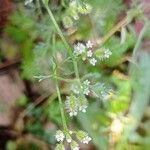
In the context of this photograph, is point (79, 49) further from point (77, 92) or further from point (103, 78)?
point (103, 78)

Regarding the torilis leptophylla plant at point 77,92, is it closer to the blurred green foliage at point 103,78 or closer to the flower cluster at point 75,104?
the flower cluster at point 75,104

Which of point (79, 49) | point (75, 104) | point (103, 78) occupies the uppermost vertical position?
point (103, 78)

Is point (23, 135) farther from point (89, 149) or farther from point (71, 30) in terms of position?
point (71, 30)

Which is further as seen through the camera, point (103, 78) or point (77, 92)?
point (103, 78)

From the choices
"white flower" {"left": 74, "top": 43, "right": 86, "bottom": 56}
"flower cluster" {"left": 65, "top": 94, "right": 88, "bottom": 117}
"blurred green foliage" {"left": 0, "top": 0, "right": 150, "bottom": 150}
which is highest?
"blurred green foliage" {"left": 0, "top": 0, "right": 150, "bottom": 150}

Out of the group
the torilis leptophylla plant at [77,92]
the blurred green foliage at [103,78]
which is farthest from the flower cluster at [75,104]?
the blurred green foliage at [103,78]

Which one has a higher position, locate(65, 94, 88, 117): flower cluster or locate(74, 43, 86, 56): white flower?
locate(74, 43, 86, 56): white flower

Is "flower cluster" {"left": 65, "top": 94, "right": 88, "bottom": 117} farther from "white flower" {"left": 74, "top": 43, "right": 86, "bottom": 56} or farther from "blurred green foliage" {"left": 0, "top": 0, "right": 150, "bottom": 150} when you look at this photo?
"blurred green foliage" {"left": 0, "top": 0, "right": 150, "bottom": 150}

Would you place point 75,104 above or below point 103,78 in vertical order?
below

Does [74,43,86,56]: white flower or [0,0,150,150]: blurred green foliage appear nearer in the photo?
[74,43,86,56]: white flower

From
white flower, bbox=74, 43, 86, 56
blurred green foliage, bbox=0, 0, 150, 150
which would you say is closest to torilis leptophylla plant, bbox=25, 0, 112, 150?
white flower, bbox=74, 43, 86, 56

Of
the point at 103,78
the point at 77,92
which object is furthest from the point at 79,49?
the point at 103,78

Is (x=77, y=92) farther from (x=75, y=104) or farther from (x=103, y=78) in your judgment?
(x=103, y=78)
